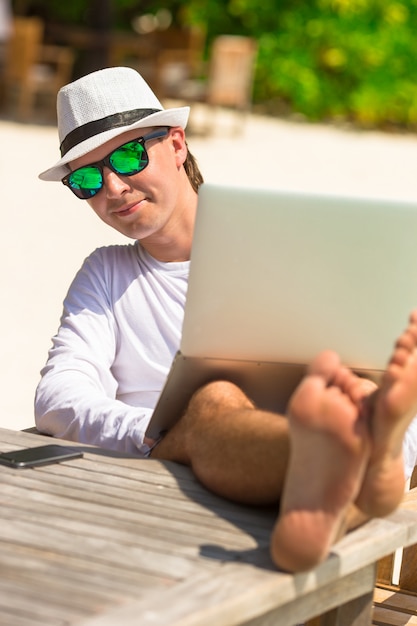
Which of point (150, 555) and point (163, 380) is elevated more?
point (163, 380)

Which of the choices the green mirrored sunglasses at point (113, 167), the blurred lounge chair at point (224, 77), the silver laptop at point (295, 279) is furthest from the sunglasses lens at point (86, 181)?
the blurred lounge chair at point (224, 77)

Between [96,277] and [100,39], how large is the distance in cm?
1232

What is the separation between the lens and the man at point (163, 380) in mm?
2023

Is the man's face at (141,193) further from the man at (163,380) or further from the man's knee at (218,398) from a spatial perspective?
the man's knee at (218,398)

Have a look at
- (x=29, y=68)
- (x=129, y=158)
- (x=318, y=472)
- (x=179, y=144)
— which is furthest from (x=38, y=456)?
(x=29, y=68)

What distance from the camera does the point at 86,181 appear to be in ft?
10.0

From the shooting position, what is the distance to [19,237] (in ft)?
29.1

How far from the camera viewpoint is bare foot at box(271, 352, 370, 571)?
201 cm

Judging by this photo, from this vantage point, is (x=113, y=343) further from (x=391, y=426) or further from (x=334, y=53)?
(x=334, y=53)

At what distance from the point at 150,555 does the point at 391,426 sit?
0.43m

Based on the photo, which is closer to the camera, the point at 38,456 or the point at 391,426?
the point at 391,426

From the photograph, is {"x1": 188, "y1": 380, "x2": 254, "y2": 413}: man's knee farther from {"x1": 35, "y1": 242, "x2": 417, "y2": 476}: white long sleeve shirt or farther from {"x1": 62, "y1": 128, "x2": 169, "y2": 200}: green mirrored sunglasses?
{"x1": 62, "y1": 128, "x2": 169, "y2": 200}: green mirrored sunglasses

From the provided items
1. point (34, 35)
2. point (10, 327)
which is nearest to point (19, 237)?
point (10, 327)

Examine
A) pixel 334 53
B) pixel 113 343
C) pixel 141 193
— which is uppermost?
pixel 334 53
